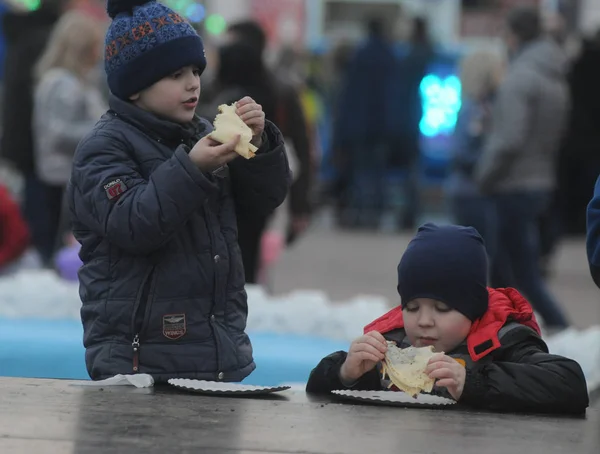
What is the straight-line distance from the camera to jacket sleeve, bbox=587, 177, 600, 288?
3408 mm

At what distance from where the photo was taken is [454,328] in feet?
11.3

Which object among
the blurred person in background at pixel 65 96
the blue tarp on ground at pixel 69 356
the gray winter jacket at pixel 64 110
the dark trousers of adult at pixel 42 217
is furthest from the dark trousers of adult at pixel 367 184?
the blue tarp on ground at pixel 69 356

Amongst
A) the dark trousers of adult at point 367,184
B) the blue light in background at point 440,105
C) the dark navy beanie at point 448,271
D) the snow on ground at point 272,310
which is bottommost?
the dark navy beanie at point 448,271

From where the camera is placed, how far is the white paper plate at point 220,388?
129 inches

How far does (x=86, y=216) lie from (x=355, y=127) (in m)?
11.5

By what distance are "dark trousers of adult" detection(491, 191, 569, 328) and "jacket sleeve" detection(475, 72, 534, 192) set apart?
19 centimetres

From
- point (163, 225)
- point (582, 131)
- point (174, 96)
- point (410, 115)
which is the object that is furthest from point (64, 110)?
point (582, 131)

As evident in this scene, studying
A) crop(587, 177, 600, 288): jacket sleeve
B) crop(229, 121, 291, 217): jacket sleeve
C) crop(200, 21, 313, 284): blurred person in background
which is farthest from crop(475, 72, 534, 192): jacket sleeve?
crop(587, 177, 600, 288): jacket sleeve

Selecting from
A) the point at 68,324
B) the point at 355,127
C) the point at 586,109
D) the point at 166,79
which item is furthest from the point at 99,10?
the point at 166,79

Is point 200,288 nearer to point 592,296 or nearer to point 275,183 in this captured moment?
point 275,183

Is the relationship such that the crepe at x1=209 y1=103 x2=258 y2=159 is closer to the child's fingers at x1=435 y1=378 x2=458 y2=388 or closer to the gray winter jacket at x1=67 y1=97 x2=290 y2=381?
the gray winter jacket at x1=67 y1=97 x2=290 y2=381

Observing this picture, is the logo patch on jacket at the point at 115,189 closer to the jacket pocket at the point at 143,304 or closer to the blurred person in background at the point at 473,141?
the jacket pocket at the point at 143,304

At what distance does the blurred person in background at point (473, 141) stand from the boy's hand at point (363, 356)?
16.9ft

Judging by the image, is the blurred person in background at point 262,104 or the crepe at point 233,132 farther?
the blurred person in background at point 262,104
